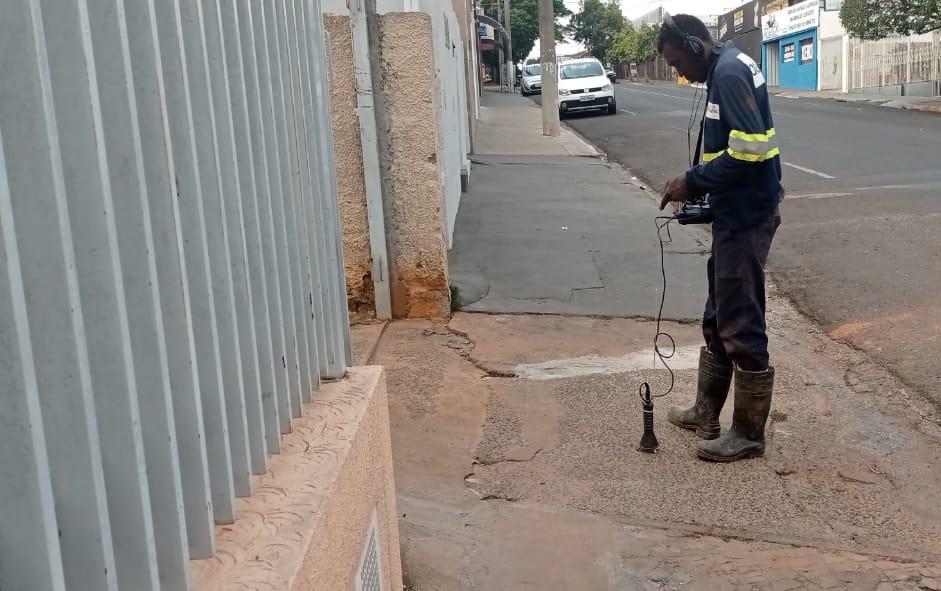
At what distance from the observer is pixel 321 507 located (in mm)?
2049

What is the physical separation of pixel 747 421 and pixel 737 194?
3.27ft

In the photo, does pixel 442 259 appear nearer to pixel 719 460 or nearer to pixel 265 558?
pixel 719 460

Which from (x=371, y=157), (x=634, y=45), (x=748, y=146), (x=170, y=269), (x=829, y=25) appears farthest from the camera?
(x=634, y=45)

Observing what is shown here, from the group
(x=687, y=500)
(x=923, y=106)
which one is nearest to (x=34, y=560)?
(x=687, y=500)

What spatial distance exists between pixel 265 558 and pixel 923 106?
2929cm

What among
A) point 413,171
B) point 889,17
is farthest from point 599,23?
point 413,171

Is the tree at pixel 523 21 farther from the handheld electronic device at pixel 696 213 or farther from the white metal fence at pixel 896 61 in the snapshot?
the handheld electronic device at pixel 696 213

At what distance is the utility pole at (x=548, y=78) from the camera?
21.8 m

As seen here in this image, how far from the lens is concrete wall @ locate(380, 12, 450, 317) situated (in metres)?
6.09

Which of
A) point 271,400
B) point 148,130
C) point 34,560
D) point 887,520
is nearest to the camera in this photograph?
point 34,560

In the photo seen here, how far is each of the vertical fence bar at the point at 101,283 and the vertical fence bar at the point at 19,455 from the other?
0.48 ft

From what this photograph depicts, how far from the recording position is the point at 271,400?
2.21 meters

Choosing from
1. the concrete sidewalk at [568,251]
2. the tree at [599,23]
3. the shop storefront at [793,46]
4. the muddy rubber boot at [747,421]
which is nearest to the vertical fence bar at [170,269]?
the muddy rubber boot at [747,421]

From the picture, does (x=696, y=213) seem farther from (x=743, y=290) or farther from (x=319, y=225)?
(x=319, y=225)
